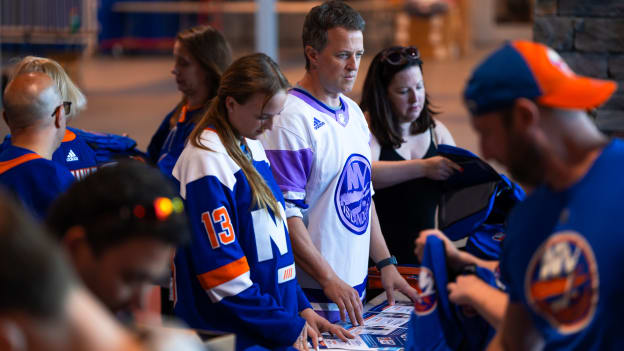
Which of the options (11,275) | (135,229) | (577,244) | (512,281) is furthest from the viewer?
(512,281)

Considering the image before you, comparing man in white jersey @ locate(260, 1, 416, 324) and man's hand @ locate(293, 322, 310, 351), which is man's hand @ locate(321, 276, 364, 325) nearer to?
man in white jersey @ locate(260, 1, 416, 324)

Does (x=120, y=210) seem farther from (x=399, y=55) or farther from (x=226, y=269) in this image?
(x=399, y=55)

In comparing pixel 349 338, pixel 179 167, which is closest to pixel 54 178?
pixel 179 167

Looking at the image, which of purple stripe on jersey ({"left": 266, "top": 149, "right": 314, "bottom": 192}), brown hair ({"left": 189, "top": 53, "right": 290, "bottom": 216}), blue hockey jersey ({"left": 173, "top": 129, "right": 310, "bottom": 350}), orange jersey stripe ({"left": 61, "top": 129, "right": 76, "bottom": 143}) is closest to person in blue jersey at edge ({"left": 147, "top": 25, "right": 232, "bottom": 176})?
orange jersey stripe ({"left": 61, "top": 129, "right": 76, "bottom": 143})

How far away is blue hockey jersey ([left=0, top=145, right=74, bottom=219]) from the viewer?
2.21 metres

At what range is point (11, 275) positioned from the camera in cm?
90

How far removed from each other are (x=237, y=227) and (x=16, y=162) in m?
0.68

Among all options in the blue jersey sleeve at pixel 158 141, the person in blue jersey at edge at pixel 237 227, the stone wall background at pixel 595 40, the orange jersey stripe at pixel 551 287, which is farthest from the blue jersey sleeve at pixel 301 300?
the stone wall background at pixel 595 40

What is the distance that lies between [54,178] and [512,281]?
4.52 ft

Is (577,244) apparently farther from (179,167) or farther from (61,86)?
(61,86)

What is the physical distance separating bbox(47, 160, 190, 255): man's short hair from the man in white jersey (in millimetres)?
1292

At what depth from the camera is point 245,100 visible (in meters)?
2.21

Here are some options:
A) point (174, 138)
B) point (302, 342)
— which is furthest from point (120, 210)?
point (174, 138)

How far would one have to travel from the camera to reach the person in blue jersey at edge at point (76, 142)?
2754mm
